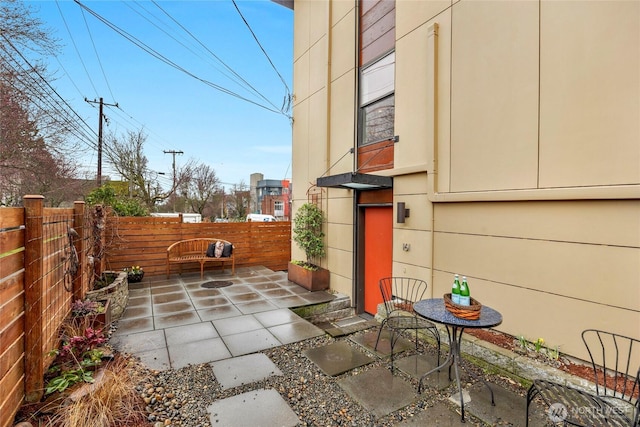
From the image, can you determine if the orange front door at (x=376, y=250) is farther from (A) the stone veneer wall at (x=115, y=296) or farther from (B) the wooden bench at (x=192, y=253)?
(A) the stone veneer wall at (x=115, y=296)

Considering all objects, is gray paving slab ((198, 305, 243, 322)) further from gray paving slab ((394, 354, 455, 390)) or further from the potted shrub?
gray paving slab ((394, 354, 455, 390))

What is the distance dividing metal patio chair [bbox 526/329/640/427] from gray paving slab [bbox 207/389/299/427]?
1.70 meters

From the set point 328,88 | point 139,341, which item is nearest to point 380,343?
point 139,341

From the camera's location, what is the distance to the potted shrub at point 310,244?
5890mm

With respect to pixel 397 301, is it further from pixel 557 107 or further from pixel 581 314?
pixel 557 107

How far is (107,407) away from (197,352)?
122cm

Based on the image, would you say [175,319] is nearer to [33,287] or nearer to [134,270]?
[33,287]

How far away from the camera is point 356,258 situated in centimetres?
539

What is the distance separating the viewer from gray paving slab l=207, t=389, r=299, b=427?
207 centimetres

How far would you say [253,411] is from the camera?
2.19 m

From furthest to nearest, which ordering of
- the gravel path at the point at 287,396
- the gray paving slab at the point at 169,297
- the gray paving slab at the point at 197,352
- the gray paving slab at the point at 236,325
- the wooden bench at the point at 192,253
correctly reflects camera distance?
the wooden bench at the point at 192,253
the gray paving slab at the point at 169,297
the gray paving slab at the point at 236,325
the gray paving slab at the point at 197,352
the gravel path at the point at 287,396

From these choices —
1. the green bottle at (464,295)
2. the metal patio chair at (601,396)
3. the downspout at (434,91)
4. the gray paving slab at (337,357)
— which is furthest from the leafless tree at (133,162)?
the metal patio chair at (601,396)

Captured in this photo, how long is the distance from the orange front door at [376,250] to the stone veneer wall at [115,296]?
161 inches

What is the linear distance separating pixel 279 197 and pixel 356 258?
94.3 ft
